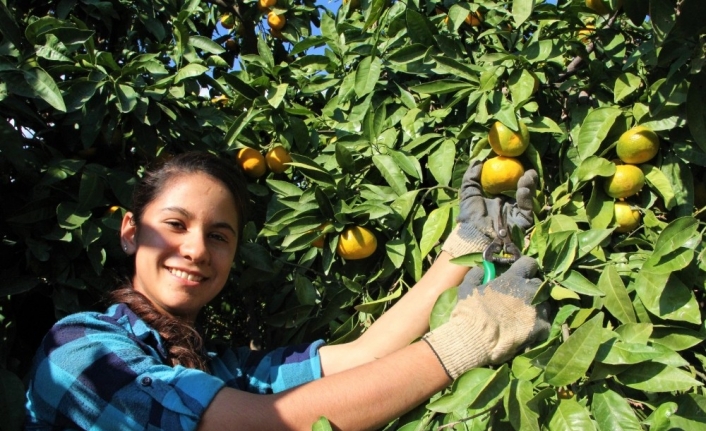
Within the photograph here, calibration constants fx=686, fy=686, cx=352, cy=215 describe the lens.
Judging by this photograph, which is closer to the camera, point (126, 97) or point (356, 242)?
point (356, 242)

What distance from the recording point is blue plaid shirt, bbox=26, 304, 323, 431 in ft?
3.89

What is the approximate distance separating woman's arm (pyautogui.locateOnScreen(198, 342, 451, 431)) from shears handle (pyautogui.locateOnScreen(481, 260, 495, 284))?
209 mm

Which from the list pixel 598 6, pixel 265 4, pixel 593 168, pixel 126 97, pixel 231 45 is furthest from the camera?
pixel 231 45

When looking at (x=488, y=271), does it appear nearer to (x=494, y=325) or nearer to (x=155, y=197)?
(x=494, y=325)

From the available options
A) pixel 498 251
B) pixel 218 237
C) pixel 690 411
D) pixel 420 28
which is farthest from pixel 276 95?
pixel 690 411

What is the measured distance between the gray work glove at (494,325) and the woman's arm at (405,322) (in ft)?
0.78

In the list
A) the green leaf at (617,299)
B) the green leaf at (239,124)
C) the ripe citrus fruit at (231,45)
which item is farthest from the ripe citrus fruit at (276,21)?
the green leaf at (617,299)

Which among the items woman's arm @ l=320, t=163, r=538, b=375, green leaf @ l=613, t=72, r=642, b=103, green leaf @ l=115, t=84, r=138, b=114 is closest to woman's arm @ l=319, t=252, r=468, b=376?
woman's arm @ l=320, t=163, r=538, b=375

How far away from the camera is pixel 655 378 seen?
1.13 metres

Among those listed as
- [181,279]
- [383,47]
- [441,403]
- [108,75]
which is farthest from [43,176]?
[441,403]

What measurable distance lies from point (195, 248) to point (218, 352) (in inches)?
15.4

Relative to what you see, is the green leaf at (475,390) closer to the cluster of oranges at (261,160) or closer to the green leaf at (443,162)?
the green leaf at (443,162)

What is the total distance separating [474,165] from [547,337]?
47 centimetres

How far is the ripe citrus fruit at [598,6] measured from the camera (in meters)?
1.65
